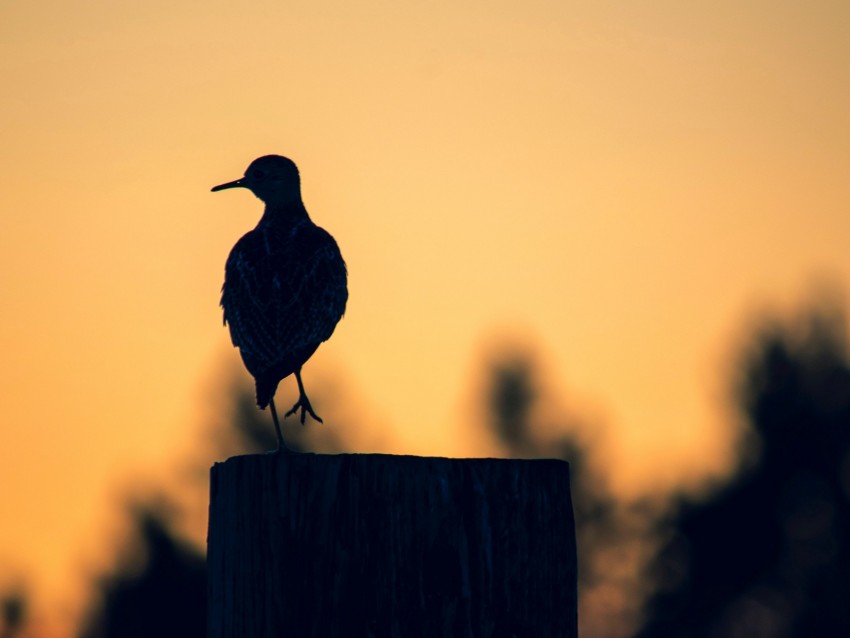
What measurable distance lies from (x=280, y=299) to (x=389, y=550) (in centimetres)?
522

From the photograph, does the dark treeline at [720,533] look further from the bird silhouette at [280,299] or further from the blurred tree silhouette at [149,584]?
the bird silhouette at [280,299]

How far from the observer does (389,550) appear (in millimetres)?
6598

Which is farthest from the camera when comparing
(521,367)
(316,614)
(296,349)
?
(521,367)

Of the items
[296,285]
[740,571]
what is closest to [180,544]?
[740,571]

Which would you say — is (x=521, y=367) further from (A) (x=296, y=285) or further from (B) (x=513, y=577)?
(B) (x=513, y=577)

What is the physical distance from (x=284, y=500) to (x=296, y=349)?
4.92m

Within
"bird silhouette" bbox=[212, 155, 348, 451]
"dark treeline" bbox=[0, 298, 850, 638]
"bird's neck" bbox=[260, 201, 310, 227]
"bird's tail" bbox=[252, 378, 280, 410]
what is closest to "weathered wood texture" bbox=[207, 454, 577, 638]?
"bird silhouette" bbox=[212, 155, 348, 451]

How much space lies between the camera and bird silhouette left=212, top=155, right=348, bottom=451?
1158 cm

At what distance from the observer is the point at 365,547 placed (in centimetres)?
659

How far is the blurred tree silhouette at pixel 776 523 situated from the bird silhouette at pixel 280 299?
145 ft

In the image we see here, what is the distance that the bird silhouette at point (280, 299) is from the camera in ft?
38.0

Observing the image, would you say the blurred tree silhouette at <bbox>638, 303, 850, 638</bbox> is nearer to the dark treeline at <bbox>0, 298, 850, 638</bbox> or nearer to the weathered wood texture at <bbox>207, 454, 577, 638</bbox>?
A: the dark treeline at <bbox>0, 298, 850, 638</bbox>

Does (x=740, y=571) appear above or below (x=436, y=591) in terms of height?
below

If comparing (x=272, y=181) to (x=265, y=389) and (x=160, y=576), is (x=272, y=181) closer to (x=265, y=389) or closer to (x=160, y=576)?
(x=265, y=389)
